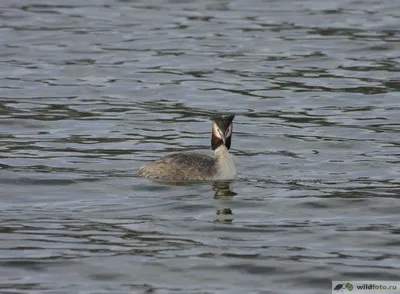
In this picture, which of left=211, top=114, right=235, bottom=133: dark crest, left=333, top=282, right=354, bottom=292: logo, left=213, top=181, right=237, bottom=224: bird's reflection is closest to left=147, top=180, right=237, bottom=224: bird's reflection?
left=213, top=181, right=237, bottom=224: bird's reflection

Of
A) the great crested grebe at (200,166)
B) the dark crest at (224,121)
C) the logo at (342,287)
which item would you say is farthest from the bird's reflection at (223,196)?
the logo at (342,287)

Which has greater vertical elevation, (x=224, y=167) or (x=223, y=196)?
(x=224, y=167)

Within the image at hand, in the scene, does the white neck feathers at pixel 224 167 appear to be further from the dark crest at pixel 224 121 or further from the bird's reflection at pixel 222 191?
the dark crest at pixel 224 121

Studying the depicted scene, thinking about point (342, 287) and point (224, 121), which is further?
point (224, 121)

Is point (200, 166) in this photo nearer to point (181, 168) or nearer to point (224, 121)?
point (181, 168)

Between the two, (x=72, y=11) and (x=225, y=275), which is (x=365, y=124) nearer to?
(x=225, y=275)

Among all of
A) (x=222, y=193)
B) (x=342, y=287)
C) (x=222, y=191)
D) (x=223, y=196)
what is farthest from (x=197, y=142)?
(x=342, y=287)

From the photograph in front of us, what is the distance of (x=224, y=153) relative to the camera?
16.7 meters

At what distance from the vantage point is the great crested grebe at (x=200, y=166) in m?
16.6

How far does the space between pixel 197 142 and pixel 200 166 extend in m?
2.78

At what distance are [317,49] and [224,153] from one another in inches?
423

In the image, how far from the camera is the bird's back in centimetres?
1659

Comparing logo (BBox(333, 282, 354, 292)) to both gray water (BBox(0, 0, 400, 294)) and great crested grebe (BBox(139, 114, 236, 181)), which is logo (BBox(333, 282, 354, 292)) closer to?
gray water (BBox(0, 0, 400, 294))

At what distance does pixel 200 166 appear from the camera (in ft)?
54.7
